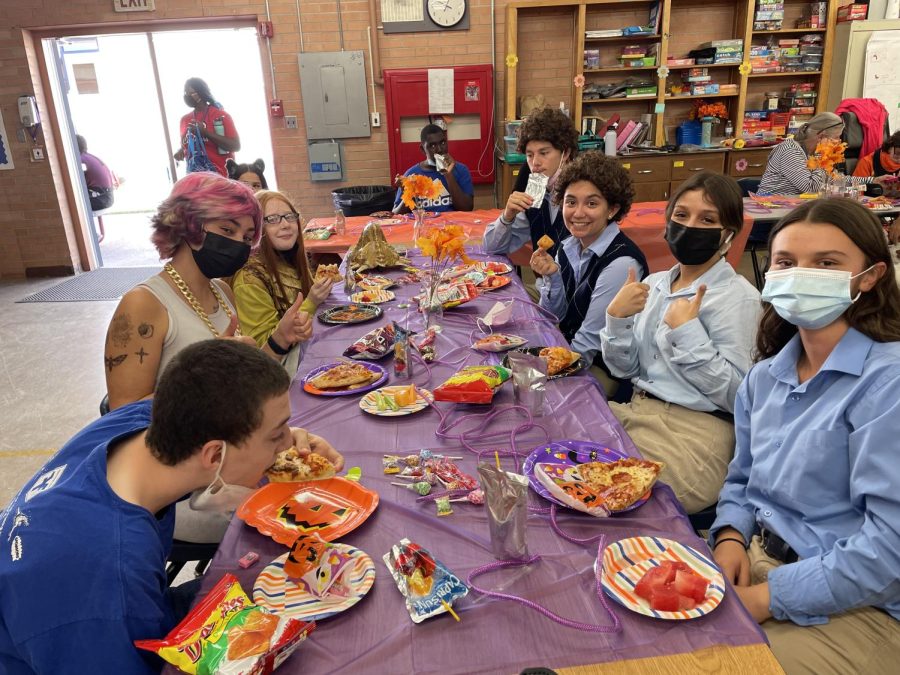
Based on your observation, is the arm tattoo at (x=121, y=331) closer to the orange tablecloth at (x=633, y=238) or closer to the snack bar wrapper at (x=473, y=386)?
the snack bar wrapper at (x=473, y=386)

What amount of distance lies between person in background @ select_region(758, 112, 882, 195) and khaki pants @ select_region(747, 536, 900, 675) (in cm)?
481

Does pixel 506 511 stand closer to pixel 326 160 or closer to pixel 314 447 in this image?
pixel 314 447

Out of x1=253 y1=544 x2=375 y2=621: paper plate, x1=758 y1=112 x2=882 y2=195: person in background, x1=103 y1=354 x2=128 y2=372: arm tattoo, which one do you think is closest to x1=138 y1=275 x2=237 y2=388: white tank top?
x1=103 y1=354 x2=128 y2=372: arm tattoo

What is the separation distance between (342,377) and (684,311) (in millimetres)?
1187

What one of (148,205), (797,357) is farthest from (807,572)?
(148,205)

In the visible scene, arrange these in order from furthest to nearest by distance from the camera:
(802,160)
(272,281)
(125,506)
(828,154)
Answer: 1. (802,160)
2. (828,154)
3. (272,281)
4. (125,506)

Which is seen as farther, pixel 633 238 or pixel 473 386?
pixel 633 238

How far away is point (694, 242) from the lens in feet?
7.25

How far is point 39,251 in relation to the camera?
7.29 m

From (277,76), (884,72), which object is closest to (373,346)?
(277,76)

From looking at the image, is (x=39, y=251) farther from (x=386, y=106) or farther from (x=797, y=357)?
(x=797, y=357)

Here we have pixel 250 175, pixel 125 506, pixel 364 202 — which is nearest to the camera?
pixel 125 506

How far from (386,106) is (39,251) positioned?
456cm

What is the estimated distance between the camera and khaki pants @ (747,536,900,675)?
4.17 ft
